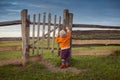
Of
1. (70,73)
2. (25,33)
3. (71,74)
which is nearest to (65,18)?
(25,33)

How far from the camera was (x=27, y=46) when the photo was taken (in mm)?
12969

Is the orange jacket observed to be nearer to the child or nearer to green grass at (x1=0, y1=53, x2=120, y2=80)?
the child

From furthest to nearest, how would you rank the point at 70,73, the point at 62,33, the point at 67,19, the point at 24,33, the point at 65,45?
1. the point at 67,19
2. the point at 24,33
3. the point at 65,45
4. the point at 62,33
5. the point at 70,73

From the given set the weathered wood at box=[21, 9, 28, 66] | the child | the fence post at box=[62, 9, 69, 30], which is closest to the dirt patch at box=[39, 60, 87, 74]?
the child

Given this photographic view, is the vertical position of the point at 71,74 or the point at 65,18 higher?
the point at 65,18

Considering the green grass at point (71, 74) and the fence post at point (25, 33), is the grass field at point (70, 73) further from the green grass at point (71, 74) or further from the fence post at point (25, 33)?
the fence post at point (25, 33)

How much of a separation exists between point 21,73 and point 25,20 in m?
2.75

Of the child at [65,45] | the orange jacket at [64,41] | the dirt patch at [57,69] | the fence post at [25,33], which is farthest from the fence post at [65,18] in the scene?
the dirt patch at [57,69]

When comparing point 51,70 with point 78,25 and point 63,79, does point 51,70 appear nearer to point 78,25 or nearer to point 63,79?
point 63,79

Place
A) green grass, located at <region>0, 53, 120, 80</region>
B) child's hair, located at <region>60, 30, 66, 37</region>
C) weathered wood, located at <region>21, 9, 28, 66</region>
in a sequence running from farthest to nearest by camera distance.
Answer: weathered wood, located at <region>21, 9, 28, 66</region>
child's hair, located at <region>60, 30, 66, 37</region>
green grass, located at <region>0, 53, 120, 80</region>

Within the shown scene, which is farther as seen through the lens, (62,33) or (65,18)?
(65,18)

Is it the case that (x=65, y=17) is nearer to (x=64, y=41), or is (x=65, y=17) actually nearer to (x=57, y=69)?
(x=64, y=41)

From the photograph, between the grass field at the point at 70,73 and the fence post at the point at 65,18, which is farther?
the fence post at the point at 65,18

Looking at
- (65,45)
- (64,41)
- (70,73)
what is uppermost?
(64,41)
